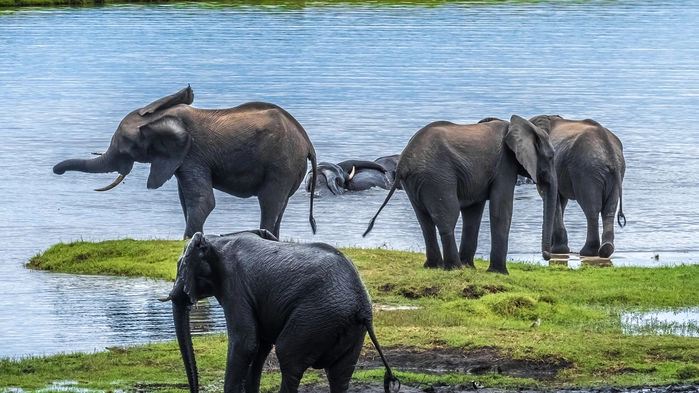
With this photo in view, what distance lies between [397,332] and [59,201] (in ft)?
45.6

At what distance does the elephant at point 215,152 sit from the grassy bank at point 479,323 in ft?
3.47

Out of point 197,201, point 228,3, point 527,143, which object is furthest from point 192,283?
point 228,3

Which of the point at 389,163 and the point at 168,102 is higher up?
the point at 168,102

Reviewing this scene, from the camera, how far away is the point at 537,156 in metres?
18.5

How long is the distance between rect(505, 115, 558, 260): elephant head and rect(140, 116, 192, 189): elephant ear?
4089 millimetres

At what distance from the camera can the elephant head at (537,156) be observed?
18.2 meters

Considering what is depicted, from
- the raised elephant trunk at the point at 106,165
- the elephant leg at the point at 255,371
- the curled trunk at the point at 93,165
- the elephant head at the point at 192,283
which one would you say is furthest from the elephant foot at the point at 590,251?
the elephant head at the point at 192,283

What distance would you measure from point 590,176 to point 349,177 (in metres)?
7.66

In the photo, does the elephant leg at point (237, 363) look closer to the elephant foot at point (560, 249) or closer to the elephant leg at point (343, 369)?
the elephant leg at point (343, 369)

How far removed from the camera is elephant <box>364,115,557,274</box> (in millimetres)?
18094

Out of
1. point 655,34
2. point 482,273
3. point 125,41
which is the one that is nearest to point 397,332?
point 482,273

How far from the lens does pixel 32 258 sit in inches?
809

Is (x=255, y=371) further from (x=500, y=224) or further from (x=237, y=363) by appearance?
(x=500, y=224)

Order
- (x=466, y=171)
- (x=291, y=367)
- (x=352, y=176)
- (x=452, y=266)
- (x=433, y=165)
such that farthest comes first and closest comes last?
(x=352, y=176)
(x=452, y=266)
(x=466, y=171)
(x=433, y=165)
(x=291, y=367)
